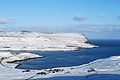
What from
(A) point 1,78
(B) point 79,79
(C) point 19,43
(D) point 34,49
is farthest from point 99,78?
(C) point 19,43

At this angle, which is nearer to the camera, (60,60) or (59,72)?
(59,72)

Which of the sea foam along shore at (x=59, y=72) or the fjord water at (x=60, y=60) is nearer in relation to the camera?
the sea foam along shore at (x=59, y=72)

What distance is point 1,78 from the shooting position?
38312 mm

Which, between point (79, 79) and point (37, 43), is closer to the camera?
point (79, 79)

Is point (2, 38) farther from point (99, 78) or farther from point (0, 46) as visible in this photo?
point (99, 78)

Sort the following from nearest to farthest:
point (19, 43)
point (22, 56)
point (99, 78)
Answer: point (99, 78), point (22, 56), point (19, 43)

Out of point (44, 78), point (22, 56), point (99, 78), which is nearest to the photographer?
point (99, 78)

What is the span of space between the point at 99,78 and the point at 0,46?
3736 inches

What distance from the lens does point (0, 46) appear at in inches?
4914

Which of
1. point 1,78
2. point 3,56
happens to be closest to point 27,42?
point 3,56

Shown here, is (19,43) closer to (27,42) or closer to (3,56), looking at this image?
(27,42)

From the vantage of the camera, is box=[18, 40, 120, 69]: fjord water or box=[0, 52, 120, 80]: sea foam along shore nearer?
box=[0, 52, 120, 80]: sea foam along shore

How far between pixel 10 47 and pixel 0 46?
4.79m

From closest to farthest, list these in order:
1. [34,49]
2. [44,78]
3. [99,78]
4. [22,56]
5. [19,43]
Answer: [99,78]
[44,78]
[22,56]
[34,49]
[19,43]
